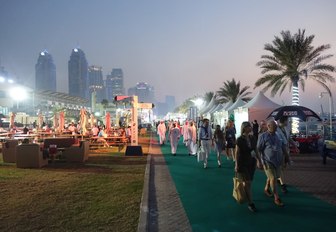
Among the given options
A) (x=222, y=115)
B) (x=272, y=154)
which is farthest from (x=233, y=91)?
(x=272, y=154)

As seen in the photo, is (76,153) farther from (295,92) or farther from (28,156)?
(295,92)

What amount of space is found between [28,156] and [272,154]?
9268 millimetres

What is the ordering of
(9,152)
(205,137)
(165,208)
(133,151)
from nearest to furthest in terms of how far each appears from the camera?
(165,208), (205,137), (9,152), (133,151)

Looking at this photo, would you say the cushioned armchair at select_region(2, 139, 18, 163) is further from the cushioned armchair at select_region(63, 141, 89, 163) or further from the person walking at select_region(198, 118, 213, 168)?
the person walking at select_region(198, 118, 213, 168)

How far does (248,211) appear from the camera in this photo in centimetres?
632

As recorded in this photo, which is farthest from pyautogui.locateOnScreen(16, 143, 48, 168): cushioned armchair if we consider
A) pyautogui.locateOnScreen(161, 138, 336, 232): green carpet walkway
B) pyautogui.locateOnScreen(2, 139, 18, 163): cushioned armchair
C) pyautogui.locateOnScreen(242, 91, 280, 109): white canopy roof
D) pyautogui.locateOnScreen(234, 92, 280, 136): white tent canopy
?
pyautogui.locateOnScreen(242, 91, 280, 109): white canopy roof

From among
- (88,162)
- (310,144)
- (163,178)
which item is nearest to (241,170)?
(163,178)

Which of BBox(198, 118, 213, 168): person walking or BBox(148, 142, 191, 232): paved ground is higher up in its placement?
BBox(198, 118, 213, 168): person walking

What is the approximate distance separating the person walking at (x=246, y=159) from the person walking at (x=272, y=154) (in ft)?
1.51

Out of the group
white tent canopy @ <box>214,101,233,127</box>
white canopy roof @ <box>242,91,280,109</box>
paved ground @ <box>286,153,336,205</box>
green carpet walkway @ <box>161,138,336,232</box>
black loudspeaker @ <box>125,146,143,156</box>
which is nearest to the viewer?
green carpet walkway @ <box>161,138,336,232</box>

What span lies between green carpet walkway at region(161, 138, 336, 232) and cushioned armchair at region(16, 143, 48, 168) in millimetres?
5937

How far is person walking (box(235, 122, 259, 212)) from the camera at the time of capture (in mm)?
6332

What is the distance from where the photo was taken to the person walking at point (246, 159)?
6332mm

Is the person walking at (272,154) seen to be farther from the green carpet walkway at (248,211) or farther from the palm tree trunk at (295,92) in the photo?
the palm tree trunk at (295,92)
